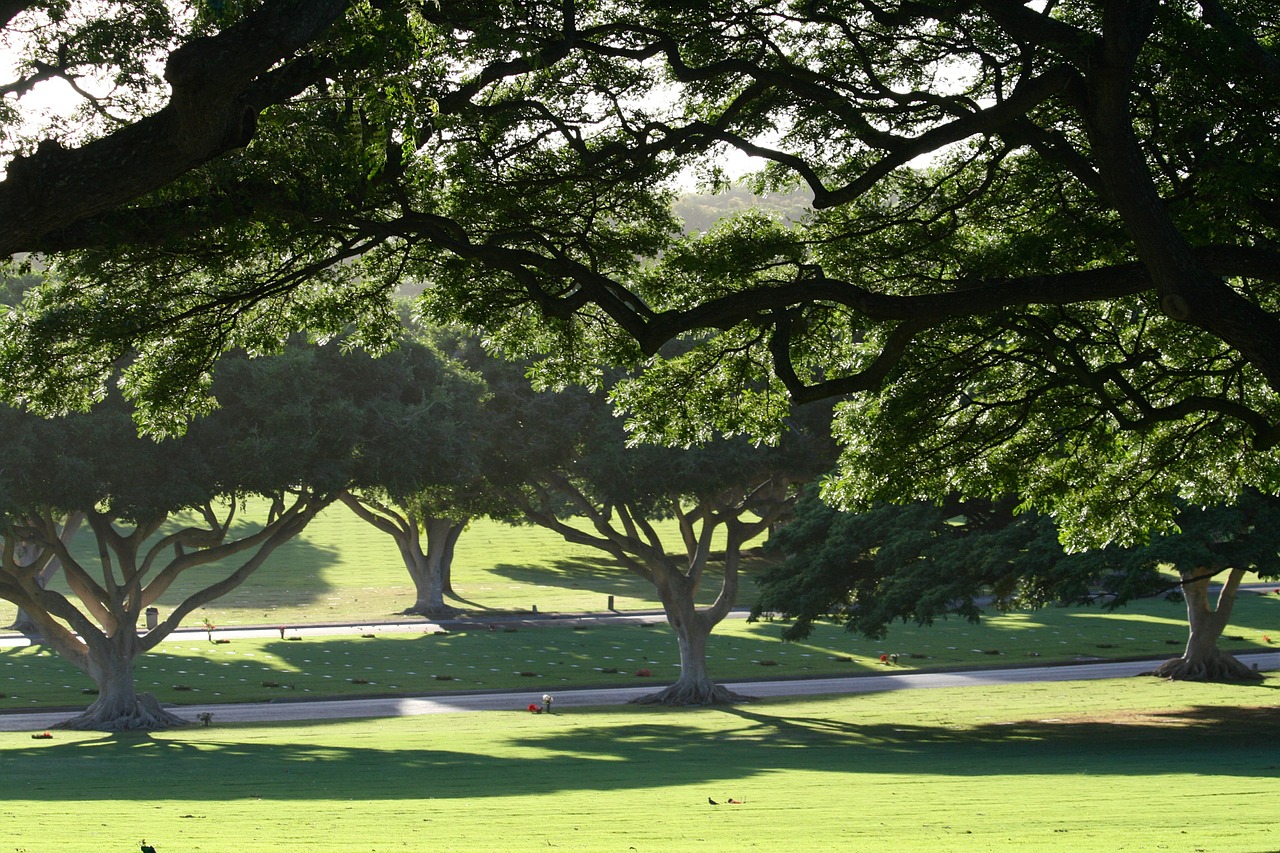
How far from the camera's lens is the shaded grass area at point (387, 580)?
5825 cm

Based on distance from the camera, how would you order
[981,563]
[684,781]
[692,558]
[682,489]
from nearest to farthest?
[684,781] → [981,563] → [682,489] → [692,558]

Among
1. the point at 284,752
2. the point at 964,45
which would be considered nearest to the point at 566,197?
the point at 964,45

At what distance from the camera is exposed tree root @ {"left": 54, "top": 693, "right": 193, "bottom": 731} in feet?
90.0

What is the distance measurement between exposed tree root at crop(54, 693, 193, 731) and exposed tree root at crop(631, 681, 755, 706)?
11122mm

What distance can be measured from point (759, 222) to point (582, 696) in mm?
21420

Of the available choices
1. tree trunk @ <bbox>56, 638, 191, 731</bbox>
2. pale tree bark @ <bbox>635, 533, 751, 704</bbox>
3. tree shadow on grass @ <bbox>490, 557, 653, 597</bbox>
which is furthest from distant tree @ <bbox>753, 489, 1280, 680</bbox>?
tree shadow on grass @ <bbox>490, 557, 653, 597</bbox>

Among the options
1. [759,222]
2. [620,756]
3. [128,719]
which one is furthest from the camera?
[128,719]

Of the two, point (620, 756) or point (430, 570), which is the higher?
point (430, 570)

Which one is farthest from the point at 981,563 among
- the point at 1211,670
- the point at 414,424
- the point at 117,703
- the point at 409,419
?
the point at 117,703

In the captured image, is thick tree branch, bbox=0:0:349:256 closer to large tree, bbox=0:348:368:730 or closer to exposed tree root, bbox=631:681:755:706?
large tree, bbox=0:348:368:730

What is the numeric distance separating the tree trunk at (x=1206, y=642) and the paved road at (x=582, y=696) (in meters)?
2.40

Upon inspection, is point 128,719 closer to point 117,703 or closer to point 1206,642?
point 117,703

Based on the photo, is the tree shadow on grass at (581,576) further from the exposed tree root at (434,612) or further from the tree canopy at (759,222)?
the tree canopy at (759,222)

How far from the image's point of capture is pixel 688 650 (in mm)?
32625
